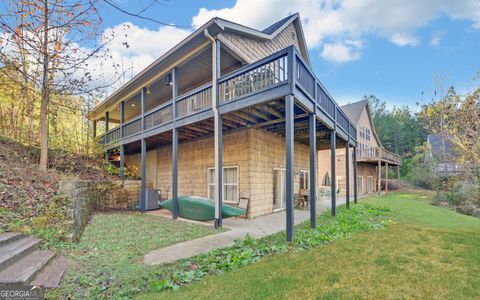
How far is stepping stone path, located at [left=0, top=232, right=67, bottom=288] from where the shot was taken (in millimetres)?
3111

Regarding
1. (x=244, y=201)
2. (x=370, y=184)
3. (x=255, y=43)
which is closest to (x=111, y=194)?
(x=244, y=201)

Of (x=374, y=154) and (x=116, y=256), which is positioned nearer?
(x=116, y=256)

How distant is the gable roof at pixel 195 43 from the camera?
22.7 feet

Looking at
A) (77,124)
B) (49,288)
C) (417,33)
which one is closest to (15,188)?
(49,288)

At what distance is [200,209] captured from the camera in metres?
7.88

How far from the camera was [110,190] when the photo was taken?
10.6 meters

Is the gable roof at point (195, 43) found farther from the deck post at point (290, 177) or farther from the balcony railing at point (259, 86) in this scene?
the deck post at point (290, 177)

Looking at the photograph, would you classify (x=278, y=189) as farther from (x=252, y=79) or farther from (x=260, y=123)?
(x=252, y=79)

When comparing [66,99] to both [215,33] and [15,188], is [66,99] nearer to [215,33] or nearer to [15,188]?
[15,188]

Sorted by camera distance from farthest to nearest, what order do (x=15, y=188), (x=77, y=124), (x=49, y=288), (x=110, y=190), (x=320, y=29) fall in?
(x=320, y=29), (x=77, y=124), (x=110, y=190), (x=15, y=188), (x=49, y=288)

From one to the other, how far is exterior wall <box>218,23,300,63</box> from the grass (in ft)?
18.5

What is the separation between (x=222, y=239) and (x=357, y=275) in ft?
10.2

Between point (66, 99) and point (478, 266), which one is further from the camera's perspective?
point (66, 99)

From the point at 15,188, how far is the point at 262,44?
892 centimetres
